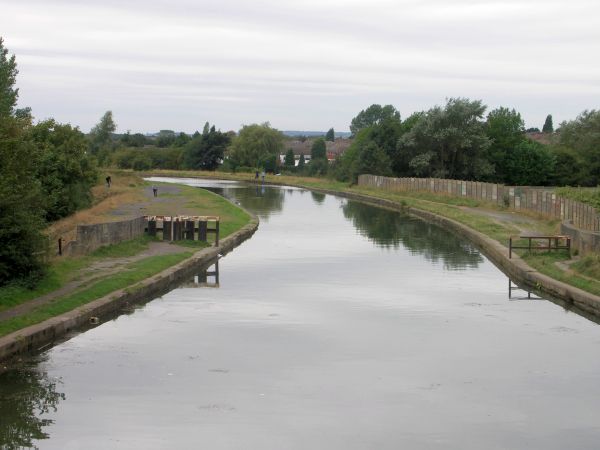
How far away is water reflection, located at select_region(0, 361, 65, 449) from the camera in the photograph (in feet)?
46.6

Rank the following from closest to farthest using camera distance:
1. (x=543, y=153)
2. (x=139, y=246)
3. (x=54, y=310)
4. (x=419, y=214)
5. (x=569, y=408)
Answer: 1. (x=569, y=408)
2. (x=54, y=310)
3. (x=139, y=246)
4. (x=419, y=214)
5. (x=543, y=153)

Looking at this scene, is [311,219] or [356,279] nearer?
[356,279]

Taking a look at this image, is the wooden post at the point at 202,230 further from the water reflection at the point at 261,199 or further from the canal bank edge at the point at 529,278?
the water reflection at the point at 261,199

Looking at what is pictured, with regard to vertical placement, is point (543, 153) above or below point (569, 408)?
above

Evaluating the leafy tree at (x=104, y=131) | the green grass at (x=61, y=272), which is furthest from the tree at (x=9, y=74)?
the leafy tree at (x=104, y=131)

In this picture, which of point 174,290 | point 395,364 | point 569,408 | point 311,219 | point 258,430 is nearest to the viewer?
point 258,430

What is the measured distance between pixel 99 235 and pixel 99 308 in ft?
31.6

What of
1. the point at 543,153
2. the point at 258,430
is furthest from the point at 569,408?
the point at 543,153

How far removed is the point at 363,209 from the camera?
69375mm

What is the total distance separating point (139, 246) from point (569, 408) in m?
21.0

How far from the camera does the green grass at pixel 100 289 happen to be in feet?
64.7

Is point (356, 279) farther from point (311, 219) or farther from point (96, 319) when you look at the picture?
point (311, 219)

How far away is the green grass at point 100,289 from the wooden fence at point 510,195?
649 inches

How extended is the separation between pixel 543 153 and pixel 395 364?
67424 millimetres
